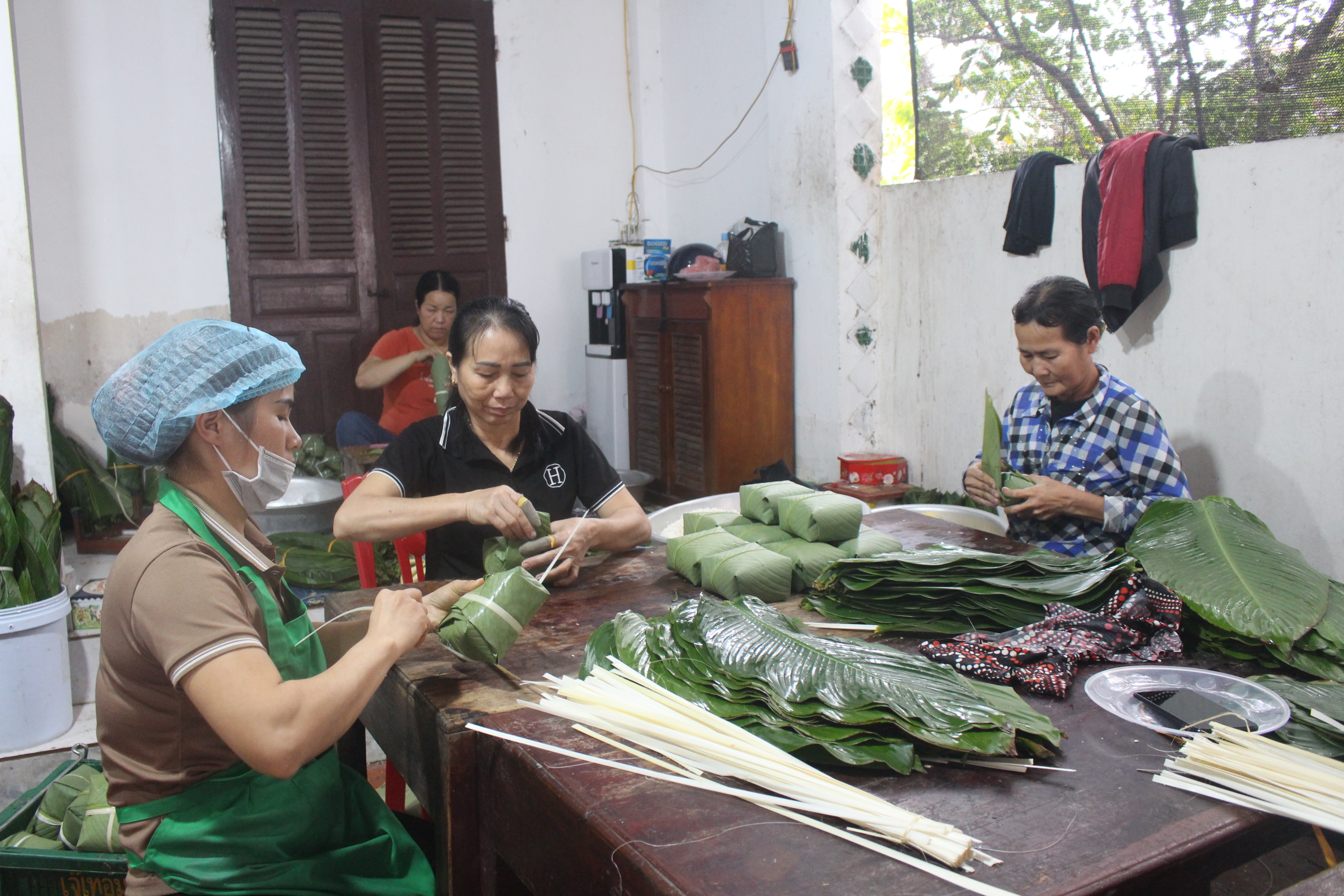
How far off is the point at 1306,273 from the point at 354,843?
332 cm

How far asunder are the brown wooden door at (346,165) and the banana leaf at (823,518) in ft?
15.1

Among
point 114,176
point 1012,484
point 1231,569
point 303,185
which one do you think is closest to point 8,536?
point 114,176

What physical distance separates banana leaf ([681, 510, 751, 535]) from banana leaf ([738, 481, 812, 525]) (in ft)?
0.10

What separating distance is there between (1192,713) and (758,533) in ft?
3.53

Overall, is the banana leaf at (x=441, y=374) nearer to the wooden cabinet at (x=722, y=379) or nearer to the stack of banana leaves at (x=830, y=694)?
the wooden cabinet at (x=722, y=379)

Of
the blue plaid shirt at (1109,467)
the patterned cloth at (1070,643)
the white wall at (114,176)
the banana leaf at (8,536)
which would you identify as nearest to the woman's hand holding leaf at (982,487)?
the blue plaid shirt at (1109,467)

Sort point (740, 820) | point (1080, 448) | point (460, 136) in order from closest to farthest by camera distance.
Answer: point (740, 820) → point (1080, 448) → point (460, 136)

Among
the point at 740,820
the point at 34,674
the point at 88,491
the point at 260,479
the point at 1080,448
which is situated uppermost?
the point at 260,479

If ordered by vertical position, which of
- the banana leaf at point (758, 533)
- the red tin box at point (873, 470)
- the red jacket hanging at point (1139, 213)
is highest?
the red jacket hanging at point (1139, 213)

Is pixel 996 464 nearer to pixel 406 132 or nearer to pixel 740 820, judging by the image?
pixel 740 820

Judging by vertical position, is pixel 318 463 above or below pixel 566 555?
below

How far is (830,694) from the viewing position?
4.40 ft

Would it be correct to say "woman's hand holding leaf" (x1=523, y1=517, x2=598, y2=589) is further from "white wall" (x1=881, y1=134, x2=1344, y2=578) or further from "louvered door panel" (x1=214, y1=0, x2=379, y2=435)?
"louvered door panel" (x1=214, y1=0, x2=379, y2=435)

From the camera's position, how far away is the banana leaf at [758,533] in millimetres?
2248
